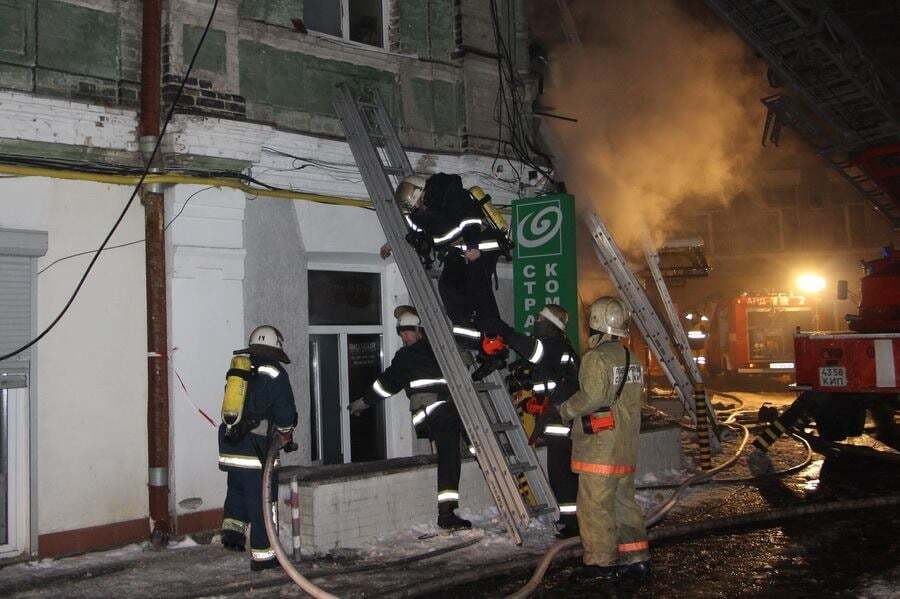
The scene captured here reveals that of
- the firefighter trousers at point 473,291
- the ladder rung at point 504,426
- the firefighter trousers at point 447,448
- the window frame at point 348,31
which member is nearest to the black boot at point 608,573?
the ladder rung at point 504,426

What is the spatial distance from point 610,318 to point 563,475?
153 cm

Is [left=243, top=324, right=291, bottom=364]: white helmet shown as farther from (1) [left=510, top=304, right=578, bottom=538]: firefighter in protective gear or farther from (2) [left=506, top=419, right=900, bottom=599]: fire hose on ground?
(2) [left=506, top=419, right=900, bottom=599]: fire hose on ground

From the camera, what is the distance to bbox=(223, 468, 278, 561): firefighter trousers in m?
5.89

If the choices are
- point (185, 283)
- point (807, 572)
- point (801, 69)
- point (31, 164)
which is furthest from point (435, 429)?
point (801, 69)

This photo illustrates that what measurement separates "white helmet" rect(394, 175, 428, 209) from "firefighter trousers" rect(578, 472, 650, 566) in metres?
2.76

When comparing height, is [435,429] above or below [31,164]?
below

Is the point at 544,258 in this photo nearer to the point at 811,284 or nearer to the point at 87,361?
the point at 87,361

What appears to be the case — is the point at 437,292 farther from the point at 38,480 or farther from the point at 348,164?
the point at 38,480

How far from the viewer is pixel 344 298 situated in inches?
349

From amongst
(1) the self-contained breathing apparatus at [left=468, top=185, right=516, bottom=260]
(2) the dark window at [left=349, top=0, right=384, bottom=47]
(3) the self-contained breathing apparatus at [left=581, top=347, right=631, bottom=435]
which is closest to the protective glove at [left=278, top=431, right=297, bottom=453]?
(3) the self-contained breathing apparatus at [left=581, top=347, right=631, bottom=435]

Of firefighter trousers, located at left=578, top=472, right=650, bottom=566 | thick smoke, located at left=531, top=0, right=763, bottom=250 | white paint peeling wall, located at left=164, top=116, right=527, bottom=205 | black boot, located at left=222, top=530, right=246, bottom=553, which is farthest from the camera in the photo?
thick smoke, located at left=531, top=0, right=763, bottom=250

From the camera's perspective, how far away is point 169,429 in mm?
7137

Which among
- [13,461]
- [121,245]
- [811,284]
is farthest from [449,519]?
[811,284]

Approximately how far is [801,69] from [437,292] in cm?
813
